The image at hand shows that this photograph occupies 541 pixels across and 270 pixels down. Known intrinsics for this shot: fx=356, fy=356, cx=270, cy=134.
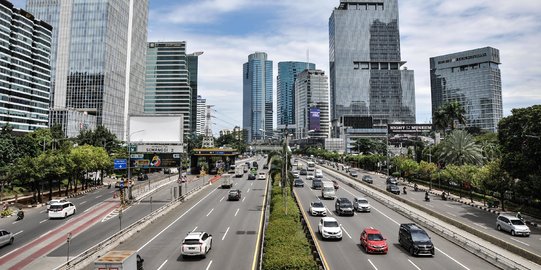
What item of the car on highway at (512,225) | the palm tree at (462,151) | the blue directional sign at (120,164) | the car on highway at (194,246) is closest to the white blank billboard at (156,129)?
the blue directional sign at (120,164)

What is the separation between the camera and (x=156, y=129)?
2136 inches

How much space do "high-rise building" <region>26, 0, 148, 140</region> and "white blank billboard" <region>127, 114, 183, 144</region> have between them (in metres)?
105

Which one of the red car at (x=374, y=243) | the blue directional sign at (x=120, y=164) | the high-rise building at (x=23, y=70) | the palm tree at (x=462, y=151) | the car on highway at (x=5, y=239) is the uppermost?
the high-rise building at (x=23, y=70)

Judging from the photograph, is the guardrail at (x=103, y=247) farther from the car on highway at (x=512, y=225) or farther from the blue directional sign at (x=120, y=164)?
the car on highway at (x=512, y=225)

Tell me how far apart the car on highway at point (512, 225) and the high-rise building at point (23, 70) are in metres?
136

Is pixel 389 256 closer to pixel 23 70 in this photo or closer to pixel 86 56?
pixel 23 70

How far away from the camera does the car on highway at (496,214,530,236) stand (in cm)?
3128

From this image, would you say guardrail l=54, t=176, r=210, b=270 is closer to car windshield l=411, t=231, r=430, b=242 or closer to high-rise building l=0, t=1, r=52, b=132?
car windshield l=411, t=231, r=430, b=242

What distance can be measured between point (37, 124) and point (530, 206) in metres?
151

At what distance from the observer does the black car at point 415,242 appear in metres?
23.8

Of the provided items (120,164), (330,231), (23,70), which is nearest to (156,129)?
(120,164)

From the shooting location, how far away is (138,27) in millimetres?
179000

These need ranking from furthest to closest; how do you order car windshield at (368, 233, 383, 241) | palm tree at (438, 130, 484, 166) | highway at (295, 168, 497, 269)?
palm tree at (438, 130, 484, 166)
car windshield at (368, 233, 383, 241)
highway at (295, 168, 497, 269)

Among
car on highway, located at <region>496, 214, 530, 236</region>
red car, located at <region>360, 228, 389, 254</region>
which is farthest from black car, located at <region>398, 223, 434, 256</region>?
car on highway, located at <region>496, 214, 530, 236</region>
